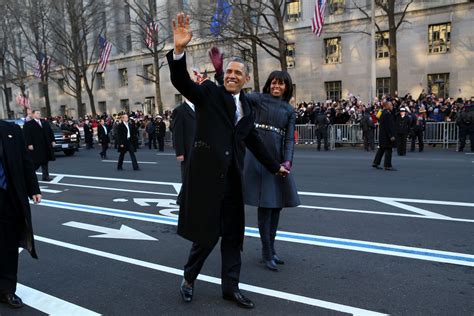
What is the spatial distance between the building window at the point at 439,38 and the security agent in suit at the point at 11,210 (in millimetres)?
29181

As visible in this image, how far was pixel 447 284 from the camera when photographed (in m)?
4.05

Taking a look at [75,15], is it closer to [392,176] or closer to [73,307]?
[392,176]

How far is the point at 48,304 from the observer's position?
3930mm

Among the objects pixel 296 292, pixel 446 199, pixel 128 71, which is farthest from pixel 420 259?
pixel 128 71

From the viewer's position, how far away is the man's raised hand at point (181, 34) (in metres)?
3.07

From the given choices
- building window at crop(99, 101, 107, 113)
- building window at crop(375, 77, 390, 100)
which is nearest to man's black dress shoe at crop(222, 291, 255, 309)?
building window at crop(375, 77, 390, 100)

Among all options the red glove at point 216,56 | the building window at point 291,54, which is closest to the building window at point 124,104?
the building window at point 291,54

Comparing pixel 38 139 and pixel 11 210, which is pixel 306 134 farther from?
pixel 11 210

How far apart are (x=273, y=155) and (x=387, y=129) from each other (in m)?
8.24

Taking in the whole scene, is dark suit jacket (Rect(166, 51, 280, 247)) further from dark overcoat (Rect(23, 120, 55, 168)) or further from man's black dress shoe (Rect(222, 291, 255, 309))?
dark overcoat (Rect(23, 120, 55, 168))

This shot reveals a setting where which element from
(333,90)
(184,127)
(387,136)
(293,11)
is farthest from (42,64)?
(184,127)

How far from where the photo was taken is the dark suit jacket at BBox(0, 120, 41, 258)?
3.98 meters

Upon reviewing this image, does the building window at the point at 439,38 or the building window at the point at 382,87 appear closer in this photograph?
the building window at the point at 439,38

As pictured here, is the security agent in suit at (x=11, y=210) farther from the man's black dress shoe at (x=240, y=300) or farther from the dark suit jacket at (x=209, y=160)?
the man's black dress shoe at (x=240, y=300)
